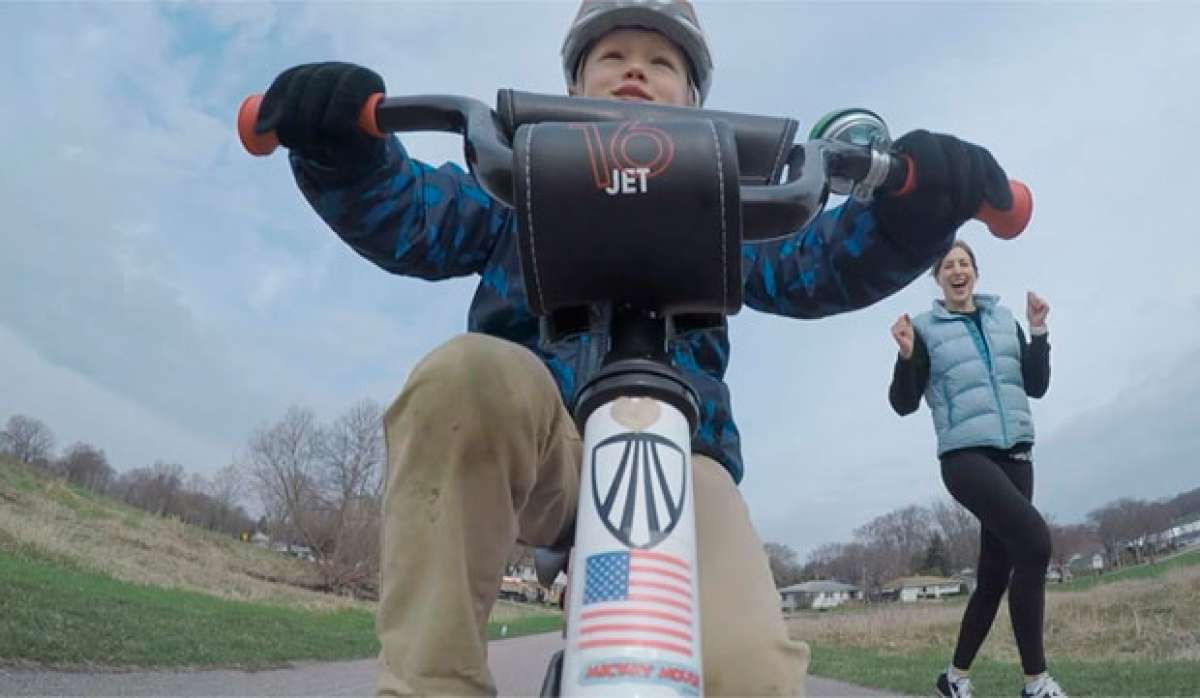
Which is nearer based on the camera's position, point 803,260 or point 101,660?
point 803,260

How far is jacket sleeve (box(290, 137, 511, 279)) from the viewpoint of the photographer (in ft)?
4.88

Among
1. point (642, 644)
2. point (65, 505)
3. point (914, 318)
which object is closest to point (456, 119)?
point (642, 644)

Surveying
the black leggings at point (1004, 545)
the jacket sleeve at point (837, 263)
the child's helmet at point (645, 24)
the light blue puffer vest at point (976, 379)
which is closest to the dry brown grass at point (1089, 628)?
the black leggings at point (1004, 545)

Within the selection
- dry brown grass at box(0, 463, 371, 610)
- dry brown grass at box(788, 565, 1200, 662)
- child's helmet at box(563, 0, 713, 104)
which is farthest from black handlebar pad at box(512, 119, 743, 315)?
dry brown grass at box(0, 463, 371, 610)

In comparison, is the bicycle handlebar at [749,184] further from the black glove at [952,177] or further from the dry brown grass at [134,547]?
the dry brown grass at [134,547]

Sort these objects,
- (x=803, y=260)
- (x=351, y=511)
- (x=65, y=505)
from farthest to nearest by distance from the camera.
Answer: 1. (x=351, y=511)
2. (x=65, y=505)
3. (x=803, y=260)

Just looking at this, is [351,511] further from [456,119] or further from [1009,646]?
[456,119]

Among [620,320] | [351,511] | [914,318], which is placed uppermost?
[351,511]

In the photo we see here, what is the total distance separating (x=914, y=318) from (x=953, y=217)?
10.5ft

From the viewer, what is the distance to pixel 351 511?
3500 centimetres

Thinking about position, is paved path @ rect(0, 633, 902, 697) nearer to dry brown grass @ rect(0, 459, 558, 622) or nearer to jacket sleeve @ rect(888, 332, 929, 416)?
jacket sleeve @ rect(888, 332, 929, 416)

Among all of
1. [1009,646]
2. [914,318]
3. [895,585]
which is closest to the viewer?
[914,318]

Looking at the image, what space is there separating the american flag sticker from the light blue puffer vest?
352 centimetres

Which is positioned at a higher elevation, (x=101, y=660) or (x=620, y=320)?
(x=620, y=320)
